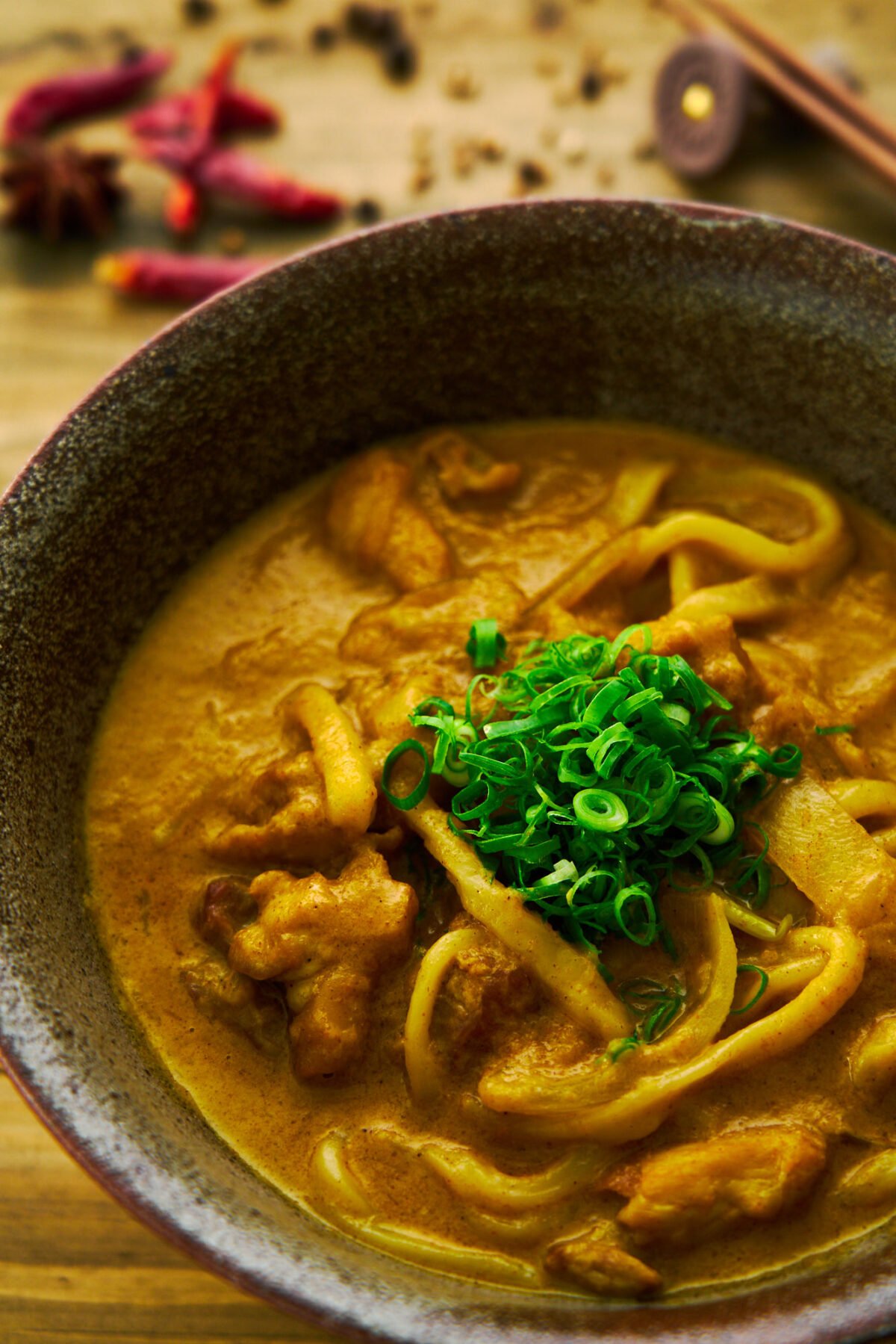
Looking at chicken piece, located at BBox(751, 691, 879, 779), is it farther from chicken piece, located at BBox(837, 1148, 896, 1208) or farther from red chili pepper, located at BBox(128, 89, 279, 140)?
red chili pepper, located at BBox(128, 89, 279, 140)

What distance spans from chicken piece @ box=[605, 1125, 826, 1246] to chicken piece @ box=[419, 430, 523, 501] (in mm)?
2083

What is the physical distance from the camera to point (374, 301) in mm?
4066

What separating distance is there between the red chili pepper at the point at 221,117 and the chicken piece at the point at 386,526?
2068 millimetres

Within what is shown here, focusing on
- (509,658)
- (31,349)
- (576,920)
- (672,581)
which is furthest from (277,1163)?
(31,349)

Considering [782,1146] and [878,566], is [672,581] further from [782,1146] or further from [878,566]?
[782,1146]

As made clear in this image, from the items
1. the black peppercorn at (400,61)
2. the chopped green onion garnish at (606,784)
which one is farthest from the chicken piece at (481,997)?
the black peppercorn at (400,61)

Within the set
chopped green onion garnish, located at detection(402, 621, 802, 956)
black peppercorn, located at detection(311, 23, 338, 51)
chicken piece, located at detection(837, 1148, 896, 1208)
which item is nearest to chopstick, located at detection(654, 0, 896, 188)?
black peppercorn, located at detection(311, 23, 338, 51)

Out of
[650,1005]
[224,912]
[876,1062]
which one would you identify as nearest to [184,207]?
[224,912]

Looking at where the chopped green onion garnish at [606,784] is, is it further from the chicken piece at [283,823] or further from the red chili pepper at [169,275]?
the red chili pepper at [169,275]

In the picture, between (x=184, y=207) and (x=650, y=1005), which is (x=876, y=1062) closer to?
(x=650, y=1005)

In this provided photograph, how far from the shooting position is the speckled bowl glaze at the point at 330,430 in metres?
3.02

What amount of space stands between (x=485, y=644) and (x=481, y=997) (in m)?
Answer: 1.00

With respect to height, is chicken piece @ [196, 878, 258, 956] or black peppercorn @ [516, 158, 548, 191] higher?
black peppercorn @ [516, 158, 548, 191]

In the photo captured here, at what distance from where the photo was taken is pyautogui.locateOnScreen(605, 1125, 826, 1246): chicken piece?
10.3 ft
